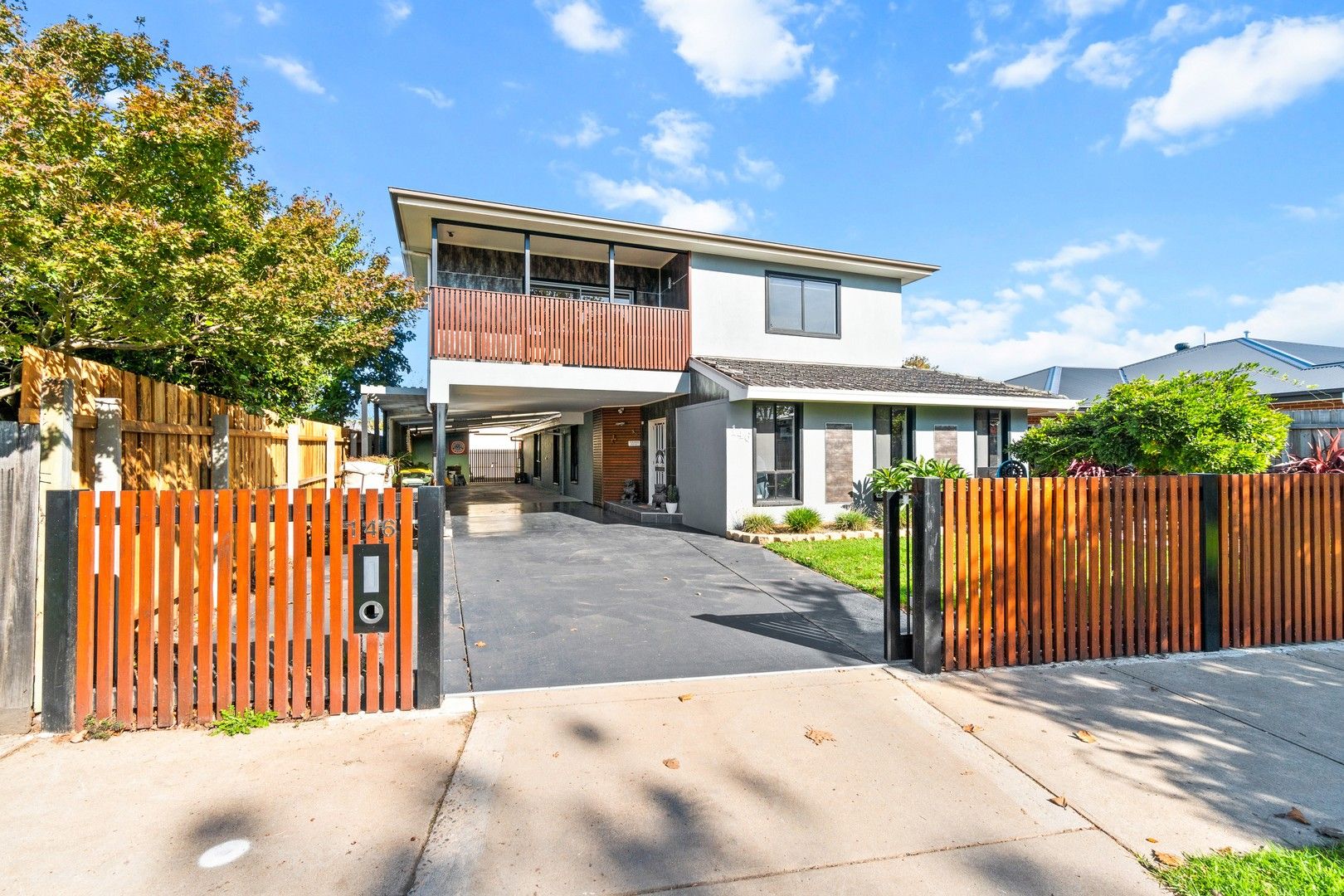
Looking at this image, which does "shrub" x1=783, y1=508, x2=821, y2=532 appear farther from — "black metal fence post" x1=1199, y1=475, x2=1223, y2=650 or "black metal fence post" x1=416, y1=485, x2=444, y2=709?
"black metal fence post" x1=416, y1=485, x2=444, y2=709

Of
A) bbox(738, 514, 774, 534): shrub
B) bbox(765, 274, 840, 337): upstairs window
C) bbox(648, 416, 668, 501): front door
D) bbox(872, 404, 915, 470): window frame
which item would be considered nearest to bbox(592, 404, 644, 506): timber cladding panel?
bbox(648, 416, 668, 501): front door

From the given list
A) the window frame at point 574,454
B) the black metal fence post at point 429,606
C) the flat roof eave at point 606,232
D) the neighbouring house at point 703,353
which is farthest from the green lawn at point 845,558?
the window frame at point 574,454

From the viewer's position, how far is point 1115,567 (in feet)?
15.1

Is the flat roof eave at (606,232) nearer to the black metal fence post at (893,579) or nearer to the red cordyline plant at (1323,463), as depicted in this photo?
the red cordyline plant at (1323,463)

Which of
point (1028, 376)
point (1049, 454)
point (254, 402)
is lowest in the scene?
point (1049, 454)

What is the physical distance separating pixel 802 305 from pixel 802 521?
6.28m

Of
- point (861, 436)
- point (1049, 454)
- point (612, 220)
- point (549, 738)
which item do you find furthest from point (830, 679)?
point (612, 220)

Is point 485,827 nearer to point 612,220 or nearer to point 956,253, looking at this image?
point 612,220

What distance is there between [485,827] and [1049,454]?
9.58m

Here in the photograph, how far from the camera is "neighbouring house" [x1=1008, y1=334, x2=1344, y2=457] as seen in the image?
1209 cm

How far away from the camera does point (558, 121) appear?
1212 centimetres

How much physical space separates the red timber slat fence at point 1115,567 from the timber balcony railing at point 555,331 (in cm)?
932

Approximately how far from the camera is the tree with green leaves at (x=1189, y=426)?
270 inches

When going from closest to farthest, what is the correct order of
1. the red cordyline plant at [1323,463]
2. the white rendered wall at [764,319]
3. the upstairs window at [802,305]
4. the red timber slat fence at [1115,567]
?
1. the red timber slat fence at [1115,567]
2. the red cordyline plant at [1323,463]
3. the white rendered wall at [764,319]
4. the upstairs window at [802,305]
